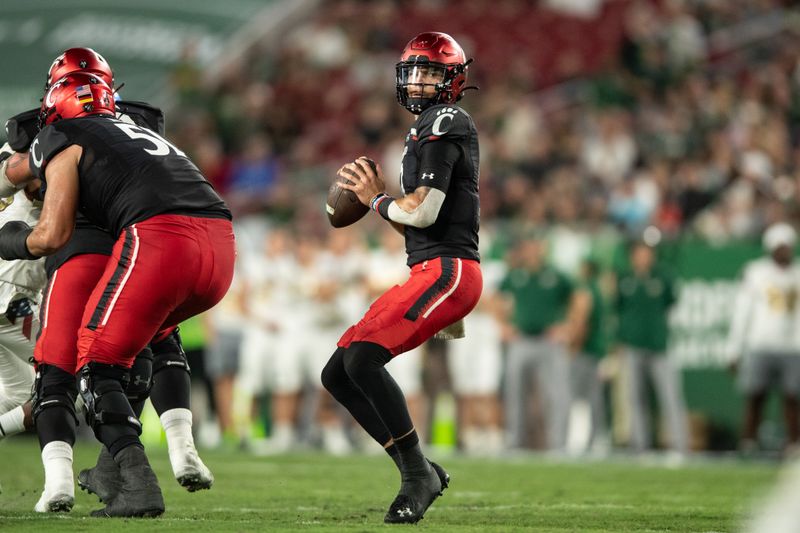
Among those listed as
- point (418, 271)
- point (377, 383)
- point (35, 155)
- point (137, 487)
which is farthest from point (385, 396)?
point (35, 155)

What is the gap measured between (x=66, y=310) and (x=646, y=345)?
24.2 ft

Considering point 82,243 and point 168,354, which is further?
point 168,354

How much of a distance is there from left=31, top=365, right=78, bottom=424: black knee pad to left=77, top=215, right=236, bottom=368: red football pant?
10.0 inches

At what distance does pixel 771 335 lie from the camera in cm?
1242

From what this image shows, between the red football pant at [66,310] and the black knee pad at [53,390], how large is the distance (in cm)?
3

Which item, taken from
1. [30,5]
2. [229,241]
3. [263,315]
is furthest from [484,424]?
[30,5]

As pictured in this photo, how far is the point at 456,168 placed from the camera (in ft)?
19.8

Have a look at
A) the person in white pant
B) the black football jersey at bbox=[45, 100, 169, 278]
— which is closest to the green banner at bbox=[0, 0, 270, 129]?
the person in white pant

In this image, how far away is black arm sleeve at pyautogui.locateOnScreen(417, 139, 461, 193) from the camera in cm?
587

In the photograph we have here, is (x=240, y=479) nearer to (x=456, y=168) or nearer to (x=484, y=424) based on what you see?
(x=456, y=168)

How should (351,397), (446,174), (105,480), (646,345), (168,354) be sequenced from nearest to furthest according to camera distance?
(446,174)
(351,397)
(105,480)
(168,354)
(646,345)

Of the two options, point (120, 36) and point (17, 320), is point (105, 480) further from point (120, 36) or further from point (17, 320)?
point (120, 36)

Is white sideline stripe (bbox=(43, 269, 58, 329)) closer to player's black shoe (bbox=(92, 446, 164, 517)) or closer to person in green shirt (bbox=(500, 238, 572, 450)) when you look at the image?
player's black shoe (bbox=(92, 446, 164, 517))

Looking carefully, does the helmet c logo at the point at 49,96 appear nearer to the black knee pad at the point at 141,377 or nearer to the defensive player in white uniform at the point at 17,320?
the defensive player in white uniform at the point at 17,320
